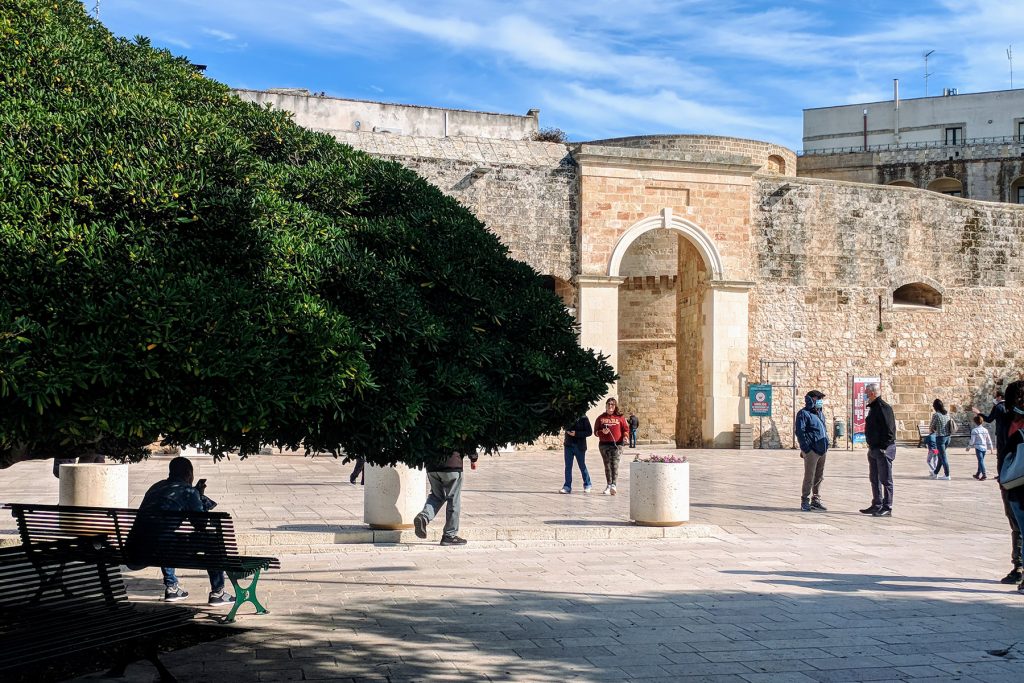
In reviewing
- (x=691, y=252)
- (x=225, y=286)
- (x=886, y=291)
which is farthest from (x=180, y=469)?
(x=886, y=291)

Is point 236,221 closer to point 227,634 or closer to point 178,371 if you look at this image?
point 178,371

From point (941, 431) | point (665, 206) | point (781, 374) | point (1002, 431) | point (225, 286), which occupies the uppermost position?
point (665, 206)

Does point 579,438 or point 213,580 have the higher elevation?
point 579,438

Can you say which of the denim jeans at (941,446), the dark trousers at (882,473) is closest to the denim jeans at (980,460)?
the denim jeans at (941,446)

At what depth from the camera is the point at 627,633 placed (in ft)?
20.4

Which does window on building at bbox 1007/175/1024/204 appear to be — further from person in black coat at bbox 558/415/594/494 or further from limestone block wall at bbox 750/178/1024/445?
person in black coat at bbox 558/415/594/494

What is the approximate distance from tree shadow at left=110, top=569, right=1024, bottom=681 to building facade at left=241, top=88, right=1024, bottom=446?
54.3 feet

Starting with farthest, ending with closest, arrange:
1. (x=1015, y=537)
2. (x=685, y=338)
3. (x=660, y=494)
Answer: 1. (x=685, y=338)
2. (x=660, y=494)
3. (x=1015, y=537)

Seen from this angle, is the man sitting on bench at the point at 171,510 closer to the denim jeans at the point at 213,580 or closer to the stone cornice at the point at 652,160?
the denim jeans at the point at 213,580

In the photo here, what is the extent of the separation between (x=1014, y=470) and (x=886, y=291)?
21.1 metres

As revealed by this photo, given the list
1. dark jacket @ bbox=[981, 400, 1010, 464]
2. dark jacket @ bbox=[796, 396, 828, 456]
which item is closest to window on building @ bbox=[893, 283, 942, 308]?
dark jacket @ bbox=[796, 396, 828, 456]

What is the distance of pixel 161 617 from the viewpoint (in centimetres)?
532

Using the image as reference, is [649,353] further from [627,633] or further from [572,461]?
[627,633]

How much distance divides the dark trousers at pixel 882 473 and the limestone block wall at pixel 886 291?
14122mm
